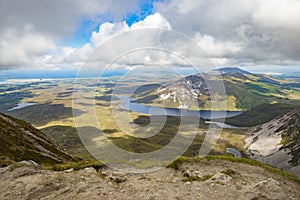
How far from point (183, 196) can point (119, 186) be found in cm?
668

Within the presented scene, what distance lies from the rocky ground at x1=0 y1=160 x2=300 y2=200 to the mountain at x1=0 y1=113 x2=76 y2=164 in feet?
42.0

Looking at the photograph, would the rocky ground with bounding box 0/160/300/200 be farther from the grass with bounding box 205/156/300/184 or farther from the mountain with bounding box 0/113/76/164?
the mountain with bounding box 0/113/76/164

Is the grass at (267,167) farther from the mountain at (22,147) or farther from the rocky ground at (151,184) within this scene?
the mountain at (22,147)

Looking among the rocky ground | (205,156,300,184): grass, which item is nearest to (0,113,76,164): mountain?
the rocky ground

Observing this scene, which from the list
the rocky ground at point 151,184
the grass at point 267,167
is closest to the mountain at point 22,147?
the rocky ground at point 151,184

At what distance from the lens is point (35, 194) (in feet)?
73.3

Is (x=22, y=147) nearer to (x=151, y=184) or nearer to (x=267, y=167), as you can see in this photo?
(x=151, y=184)

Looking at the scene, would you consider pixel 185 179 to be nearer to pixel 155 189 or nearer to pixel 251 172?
pixel 155 189

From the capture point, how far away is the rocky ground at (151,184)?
2212 centimetres

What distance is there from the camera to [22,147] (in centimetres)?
4572

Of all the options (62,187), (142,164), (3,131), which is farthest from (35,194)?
(3,131)

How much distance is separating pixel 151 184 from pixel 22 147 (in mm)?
32169

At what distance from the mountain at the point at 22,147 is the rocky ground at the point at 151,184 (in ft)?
42.0

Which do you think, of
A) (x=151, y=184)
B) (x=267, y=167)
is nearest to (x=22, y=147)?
(x=151, y=184)
